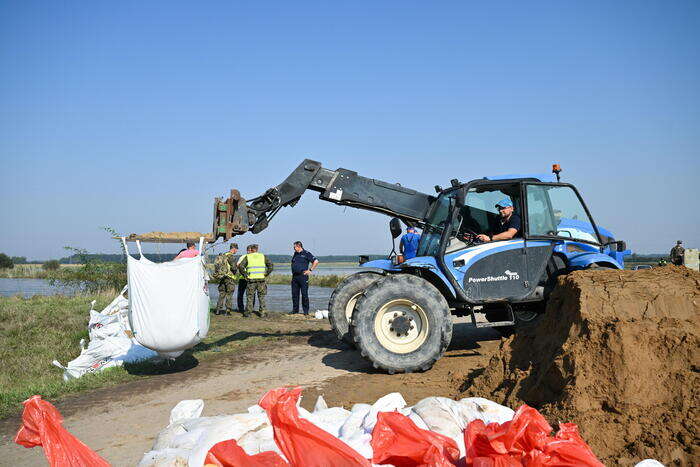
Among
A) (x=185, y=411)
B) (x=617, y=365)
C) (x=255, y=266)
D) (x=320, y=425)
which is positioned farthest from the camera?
(x=255, y=266)

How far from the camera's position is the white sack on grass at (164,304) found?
6.68 metres

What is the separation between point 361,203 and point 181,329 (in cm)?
341

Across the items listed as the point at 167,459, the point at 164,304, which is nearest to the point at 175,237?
the point at 164,304

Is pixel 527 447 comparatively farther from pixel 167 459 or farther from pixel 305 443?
pixel 167 459

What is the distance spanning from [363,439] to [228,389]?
3.77 meters

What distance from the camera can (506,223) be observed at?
24.7 ft

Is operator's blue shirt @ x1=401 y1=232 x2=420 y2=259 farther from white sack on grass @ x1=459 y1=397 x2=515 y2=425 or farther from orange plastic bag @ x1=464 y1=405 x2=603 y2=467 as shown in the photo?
orange plastic bag @ x1=464 y1=405 x2=603 y2=467

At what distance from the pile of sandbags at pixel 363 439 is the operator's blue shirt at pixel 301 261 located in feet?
35.2

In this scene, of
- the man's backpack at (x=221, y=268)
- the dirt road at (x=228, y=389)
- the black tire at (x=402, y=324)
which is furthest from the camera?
the man's backpack at (x=221, y=268)

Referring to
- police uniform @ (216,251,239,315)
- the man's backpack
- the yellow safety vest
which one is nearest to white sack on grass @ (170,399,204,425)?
the yellow safety vest

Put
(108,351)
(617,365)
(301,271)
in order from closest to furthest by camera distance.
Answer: (617,365)
(108,351)
(301,271)

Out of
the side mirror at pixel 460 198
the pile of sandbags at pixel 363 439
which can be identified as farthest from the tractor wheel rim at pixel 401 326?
the pile of sandbags at pixel 363 439

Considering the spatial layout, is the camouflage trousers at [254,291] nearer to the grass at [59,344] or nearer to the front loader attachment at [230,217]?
the grass at [59,344]

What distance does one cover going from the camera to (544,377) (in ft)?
14.7
